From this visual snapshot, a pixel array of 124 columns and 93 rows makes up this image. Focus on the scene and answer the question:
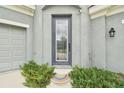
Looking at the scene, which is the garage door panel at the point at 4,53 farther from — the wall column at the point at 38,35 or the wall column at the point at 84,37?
the wall column at the point at 84,37

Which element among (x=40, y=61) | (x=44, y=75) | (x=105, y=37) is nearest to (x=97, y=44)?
(x=105, y=37)

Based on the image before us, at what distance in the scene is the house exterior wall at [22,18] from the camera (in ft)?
27.6

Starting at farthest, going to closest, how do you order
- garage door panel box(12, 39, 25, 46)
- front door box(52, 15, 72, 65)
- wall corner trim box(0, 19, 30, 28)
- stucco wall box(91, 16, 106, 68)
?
front door box(52, 15, 72, 65) < stucco wall box(91, 16, 106, 68) < garage door panel box(12, 39, 25, 46) < wall corner trim box(0, 19, 30, 28)

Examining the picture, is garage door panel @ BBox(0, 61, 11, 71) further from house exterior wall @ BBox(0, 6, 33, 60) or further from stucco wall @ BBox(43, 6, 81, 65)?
stucco wall @ BBox(43, 6, 81, 65)

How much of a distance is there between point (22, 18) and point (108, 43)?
487cm

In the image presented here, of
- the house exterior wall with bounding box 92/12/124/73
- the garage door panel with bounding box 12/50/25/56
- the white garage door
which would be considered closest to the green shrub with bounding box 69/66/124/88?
the house exterior wall with bounding box 92/12/124/73

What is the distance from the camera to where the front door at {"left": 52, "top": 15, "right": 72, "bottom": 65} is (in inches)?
426

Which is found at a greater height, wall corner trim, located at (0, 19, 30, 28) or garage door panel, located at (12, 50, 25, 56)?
wall corner trim, located at (0, 19, 30, 28)

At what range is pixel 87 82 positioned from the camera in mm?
3146

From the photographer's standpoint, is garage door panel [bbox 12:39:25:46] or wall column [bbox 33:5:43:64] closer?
garage door panel [bbox 12:39:25:46]

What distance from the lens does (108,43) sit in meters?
9.43

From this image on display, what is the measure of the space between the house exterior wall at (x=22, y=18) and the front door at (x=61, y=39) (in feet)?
4.59

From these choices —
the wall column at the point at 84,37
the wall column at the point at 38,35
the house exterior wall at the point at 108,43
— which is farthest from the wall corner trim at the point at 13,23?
the house exterior wall at the point at 108,43

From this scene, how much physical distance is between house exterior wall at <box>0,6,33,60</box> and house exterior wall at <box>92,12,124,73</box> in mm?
3760
